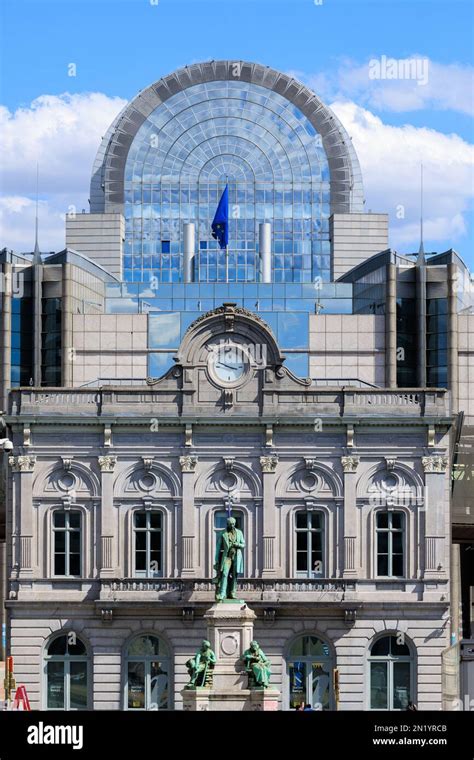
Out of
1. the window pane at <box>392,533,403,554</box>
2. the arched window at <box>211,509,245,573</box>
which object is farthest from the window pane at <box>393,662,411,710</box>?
the arched window at <box>211,509,245,573</box>

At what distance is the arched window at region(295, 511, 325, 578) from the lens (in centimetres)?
9156

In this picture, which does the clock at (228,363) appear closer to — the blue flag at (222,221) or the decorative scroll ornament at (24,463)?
the decorative scroll ornament at (24,463)

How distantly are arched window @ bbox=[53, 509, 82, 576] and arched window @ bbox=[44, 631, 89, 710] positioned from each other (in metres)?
2.76

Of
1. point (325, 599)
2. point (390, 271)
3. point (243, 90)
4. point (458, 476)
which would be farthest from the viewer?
point (243, 90)

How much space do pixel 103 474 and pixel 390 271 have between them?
1586 inches

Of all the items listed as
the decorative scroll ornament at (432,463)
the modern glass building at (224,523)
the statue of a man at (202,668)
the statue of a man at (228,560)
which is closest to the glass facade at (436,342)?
the modern glass building at (224,523)

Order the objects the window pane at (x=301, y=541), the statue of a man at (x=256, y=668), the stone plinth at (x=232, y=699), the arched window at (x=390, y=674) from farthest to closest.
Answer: the window pane at (x=301, y=541), the arched window at (x=390, y=674), the statue of a man at (x=256, y=668), the stone plinth at (x=232, y=699)

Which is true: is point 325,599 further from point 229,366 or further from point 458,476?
point 458,476

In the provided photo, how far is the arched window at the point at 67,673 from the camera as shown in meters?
90.0

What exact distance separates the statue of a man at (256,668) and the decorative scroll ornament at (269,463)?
13.7m

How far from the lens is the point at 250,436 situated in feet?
303

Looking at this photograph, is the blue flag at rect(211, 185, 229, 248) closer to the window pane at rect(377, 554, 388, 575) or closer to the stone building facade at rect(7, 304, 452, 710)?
the stone building facade at rect(7, 304, 452, 710)
